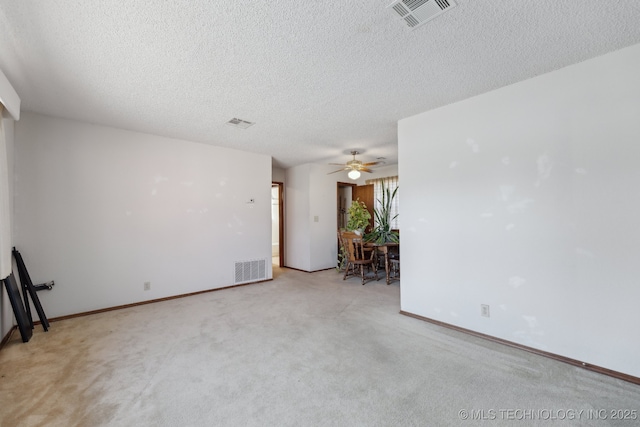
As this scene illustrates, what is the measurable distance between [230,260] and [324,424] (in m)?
3.55

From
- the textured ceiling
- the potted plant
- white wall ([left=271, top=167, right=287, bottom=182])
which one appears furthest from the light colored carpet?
white wall ([left=271, top=167, right=287, bottom=182])

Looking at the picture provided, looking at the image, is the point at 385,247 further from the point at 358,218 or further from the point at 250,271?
the point at 250,271

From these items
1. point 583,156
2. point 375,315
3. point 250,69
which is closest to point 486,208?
point 583,156

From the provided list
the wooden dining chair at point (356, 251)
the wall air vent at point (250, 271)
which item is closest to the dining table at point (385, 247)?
the wooden dining chair at point (356, 251)

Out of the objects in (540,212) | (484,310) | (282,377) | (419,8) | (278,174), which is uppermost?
(419,8)

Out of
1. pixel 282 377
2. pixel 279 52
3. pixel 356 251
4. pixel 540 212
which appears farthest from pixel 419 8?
pixel 356 251

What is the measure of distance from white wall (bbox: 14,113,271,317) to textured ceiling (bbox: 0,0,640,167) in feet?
1.68

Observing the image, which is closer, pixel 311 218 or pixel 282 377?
pixel 282 377

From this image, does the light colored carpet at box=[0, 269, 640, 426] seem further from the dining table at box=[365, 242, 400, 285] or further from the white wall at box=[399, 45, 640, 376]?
the dining table at box=[365, 242, 400, 285]

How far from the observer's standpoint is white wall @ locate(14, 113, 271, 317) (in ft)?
10.3

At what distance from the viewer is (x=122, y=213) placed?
3.66 m

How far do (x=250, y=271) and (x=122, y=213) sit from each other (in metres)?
2.21

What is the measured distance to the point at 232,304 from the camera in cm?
376

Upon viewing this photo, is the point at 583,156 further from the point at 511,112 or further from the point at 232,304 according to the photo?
the point at 232,304
